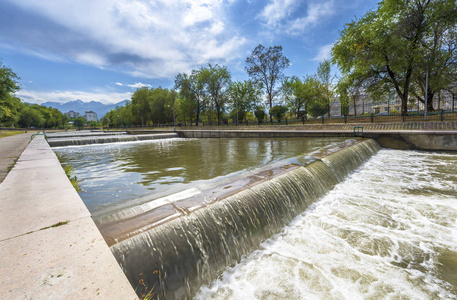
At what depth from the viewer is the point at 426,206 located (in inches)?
186

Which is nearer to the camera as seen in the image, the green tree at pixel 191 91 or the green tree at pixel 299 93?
the green tree at pixel 299 93

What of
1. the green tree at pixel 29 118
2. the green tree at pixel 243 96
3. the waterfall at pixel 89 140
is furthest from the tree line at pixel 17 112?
the green tree at pixel 243 96

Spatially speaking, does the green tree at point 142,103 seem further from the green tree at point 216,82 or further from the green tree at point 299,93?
the green tree at point 299,93

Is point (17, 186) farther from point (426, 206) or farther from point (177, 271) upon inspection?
point (426, 206)

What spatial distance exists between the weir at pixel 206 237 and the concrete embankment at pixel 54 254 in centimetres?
43

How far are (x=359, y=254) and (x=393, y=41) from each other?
2328 centimetres

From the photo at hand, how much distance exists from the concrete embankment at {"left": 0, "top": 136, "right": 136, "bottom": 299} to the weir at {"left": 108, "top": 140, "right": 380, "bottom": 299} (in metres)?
0.43

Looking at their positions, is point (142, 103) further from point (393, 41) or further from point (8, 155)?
point (393, 41)

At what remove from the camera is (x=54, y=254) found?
5.71 feet

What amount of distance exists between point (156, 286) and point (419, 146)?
50.6 feet

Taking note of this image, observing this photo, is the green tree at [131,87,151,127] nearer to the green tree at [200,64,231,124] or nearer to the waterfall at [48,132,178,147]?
the green tree at [200,64,231,124]

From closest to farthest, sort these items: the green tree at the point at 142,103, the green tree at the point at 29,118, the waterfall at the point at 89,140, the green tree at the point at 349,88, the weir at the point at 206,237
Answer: the weir at the point at 206,237
the waterfall at the point at 89,140
the green tree at the point at 349,88
the green tree at the point at 142,103
the green tree at the point at 29,118

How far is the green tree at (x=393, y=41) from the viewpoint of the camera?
Result: 734 inches

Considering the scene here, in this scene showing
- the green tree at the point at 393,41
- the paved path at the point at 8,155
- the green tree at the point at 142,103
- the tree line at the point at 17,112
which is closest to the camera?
the paved path at the point at 8,155
